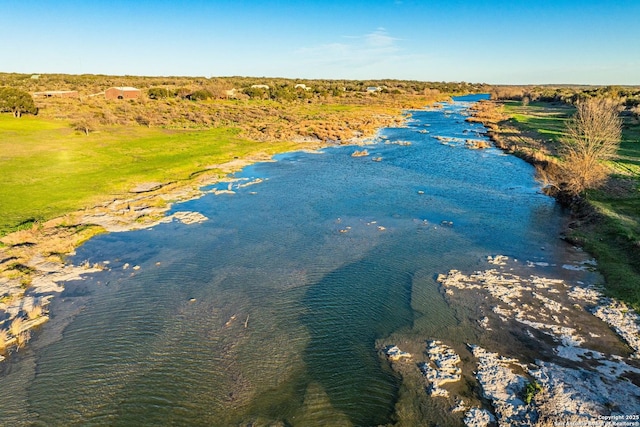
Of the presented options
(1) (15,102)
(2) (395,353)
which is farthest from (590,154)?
(1) (15,102)

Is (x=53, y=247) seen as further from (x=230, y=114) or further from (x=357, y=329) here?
(x=230, y=114)

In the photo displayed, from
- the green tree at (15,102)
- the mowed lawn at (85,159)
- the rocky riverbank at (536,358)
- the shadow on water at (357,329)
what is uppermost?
the green tree at (15,102)

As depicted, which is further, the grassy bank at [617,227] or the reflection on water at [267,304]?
the grassy bank at [617,227]

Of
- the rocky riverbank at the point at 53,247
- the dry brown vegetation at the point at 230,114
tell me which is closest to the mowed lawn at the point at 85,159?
the rocky riverbank at the point at 53,247

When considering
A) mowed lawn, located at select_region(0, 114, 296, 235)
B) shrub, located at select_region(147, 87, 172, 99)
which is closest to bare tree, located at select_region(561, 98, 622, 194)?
mowed lawn, located at select_region(0, 114, 296, 235)

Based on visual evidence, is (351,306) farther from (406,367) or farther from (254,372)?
(254,372)

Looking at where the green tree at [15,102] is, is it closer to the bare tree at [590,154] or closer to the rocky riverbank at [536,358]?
the rocky riverbank at [536,358]
